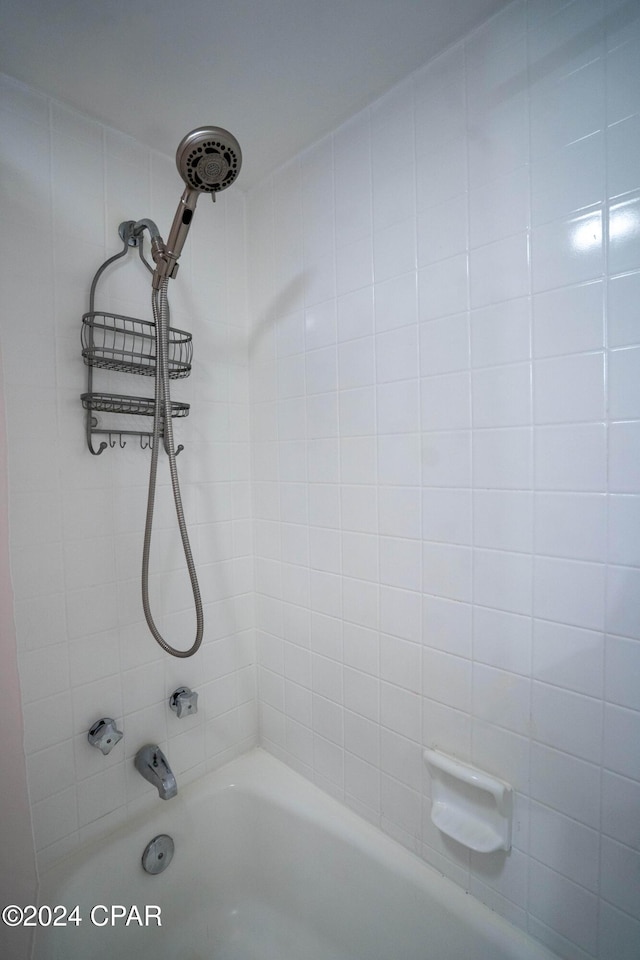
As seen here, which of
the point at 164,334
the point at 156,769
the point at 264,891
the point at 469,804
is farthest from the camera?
the point at 264,891

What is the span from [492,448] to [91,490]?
1.00 metres

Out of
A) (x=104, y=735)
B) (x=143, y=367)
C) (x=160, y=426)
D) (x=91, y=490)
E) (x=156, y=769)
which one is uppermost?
(x=143, y=367)

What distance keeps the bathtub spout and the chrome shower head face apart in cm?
142

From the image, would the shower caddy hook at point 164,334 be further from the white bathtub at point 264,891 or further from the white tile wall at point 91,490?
the white bathtub at point 264,891

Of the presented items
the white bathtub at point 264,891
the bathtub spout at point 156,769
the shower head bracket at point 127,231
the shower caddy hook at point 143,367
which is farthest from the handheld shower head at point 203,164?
the white bathtub at point 264,891

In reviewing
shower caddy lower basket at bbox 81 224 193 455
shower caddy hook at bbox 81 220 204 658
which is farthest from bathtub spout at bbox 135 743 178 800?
shower caddy lower basket at bbox 81 224 193 455

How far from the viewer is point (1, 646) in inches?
30.1

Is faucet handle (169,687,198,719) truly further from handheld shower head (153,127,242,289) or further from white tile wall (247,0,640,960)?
handheld shower head (153,127,242,289)

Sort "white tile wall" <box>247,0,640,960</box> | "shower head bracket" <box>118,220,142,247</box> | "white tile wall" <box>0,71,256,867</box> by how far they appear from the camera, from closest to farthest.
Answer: "white tile wall" <box>247,0,640,960</box>
"white tile wall" <box>0,71,256,867</box>
"shower head bracket" <box>118,220,142,247</box>

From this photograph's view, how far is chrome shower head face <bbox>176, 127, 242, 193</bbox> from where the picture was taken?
0.87 metres

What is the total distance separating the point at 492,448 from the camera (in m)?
0.95

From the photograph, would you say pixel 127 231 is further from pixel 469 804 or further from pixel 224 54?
pixel 469 804

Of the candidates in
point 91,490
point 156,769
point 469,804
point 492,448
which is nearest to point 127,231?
point 91,490

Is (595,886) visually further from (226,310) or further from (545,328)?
(226,310)
